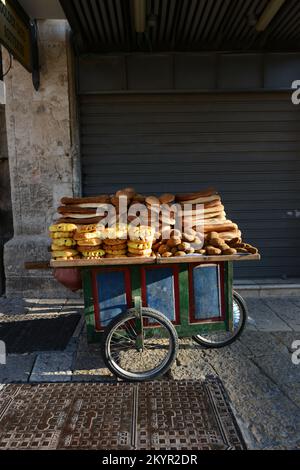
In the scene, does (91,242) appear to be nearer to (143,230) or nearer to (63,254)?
(63,254)

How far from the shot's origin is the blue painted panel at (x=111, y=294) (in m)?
3.69

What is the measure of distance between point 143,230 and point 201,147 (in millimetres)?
3660

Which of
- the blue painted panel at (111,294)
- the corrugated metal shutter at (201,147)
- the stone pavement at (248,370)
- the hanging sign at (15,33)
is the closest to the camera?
the stone pavement at (248,370)

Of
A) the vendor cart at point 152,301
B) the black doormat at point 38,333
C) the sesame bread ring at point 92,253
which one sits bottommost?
the black doormat at point 38,333

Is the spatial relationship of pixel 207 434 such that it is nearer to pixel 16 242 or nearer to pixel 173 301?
pixel 173 301

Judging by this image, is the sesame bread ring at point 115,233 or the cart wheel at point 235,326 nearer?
the sesame bread ring at point 115,233

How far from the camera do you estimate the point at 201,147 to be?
6.70 metres

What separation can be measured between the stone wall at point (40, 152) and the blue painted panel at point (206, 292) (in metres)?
3.36

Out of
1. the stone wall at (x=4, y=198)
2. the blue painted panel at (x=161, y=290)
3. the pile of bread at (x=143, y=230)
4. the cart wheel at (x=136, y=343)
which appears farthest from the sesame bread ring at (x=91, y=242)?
the stone wall at (x=4, y=198)

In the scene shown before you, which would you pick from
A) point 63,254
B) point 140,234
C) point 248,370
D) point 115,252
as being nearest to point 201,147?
A: point 140,234

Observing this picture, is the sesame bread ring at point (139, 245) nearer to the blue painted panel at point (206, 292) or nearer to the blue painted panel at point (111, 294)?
the blue painted panel at point (111, 294)

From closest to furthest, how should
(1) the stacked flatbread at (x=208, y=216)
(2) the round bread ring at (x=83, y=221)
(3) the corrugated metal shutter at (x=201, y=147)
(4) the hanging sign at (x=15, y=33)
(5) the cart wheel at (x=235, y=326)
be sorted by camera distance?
(2) the round bread ring at (x=83, y=221) → (1) the stacked flatbread at (x=208, y=216) → (5) the cart wheel at (x=235, y=326) → (4) the hanging sign at (x=15, y=33) → (3) the corrugated metal shutter at (x=201, y=147)

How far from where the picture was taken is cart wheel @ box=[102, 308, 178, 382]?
11.7 ft
